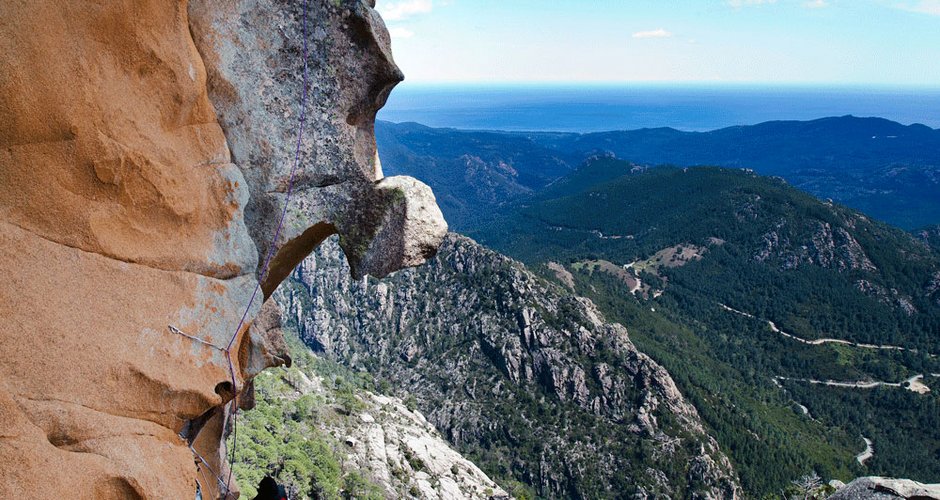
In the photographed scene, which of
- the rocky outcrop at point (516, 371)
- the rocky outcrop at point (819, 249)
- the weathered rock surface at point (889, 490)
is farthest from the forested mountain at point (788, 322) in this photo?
the weathered rock surface at point (889, 490)

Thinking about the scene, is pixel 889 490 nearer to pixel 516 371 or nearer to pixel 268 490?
pixel 268 490

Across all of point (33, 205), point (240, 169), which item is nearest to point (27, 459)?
point (33, 205)

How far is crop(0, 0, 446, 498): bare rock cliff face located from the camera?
28.0 ft

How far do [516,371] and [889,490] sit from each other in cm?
7297

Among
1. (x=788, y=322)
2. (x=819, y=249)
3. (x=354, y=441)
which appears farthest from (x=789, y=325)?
(x=354, y=441)

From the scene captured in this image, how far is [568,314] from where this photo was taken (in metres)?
99.3

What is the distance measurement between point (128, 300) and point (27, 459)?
2.93 meters

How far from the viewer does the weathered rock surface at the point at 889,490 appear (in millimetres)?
21547

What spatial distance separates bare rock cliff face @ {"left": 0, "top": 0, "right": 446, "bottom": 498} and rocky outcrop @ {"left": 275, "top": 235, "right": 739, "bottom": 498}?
62.4m

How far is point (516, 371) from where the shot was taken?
306 feet

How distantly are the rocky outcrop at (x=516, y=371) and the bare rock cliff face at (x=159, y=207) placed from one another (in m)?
62.4

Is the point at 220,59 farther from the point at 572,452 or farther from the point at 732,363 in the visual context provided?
the point at 732,363

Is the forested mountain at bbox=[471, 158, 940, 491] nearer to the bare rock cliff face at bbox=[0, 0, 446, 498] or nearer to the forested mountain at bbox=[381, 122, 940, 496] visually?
the forested mountain at bbox=[381, 122, 940, 496]

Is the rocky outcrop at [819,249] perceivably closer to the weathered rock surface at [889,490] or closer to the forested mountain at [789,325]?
the forested mountain at [789,325]
